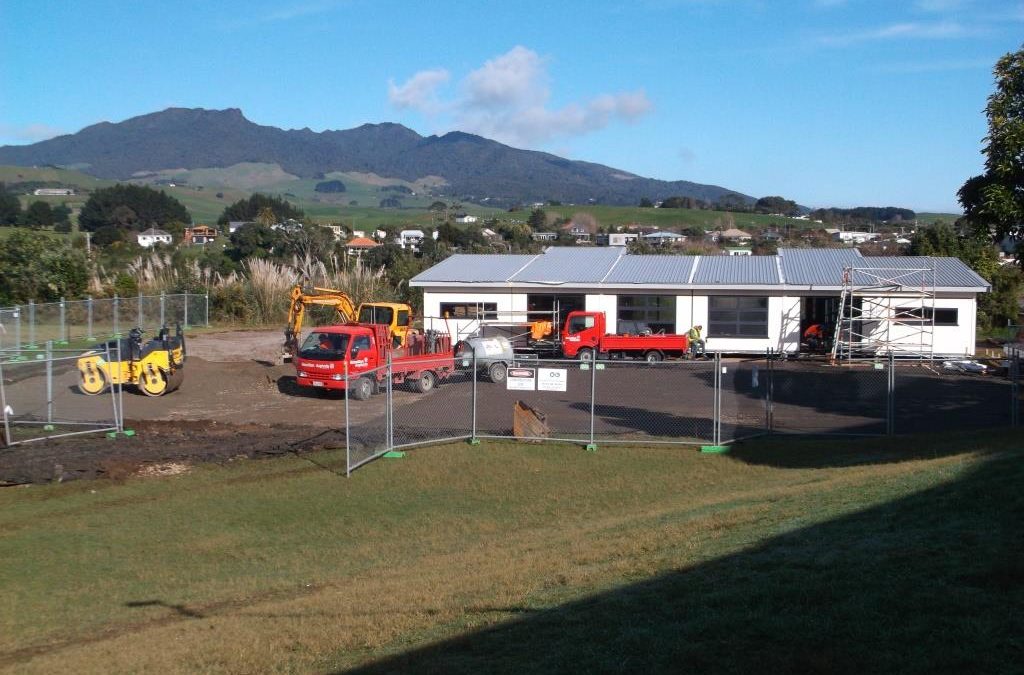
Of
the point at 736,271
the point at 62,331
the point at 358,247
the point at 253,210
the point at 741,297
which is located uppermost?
the point at 253,210

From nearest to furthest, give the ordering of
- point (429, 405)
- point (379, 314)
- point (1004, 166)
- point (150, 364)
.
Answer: point (1004, 166), point (429, 405), point (150, 364), point (379, 314)

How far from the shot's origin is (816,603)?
7379mm

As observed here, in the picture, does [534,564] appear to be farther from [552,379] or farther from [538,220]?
[538,220]

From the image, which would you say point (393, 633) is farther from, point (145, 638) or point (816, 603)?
point (816, 603)

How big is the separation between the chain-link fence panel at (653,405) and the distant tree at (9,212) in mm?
105334

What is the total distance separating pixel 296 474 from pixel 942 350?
93.2 ft

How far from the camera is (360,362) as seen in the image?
27188 millimetres

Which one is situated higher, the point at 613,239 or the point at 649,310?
the point at 613,239

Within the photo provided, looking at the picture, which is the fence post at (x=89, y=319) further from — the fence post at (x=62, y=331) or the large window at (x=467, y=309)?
the large window at (x=467, y=309)

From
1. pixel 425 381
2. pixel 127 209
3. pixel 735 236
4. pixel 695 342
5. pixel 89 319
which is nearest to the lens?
pixel 425 381

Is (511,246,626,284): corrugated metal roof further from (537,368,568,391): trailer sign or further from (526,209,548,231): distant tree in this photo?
(526,209,548,231): distant tree

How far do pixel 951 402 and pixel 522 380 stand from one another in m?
11.3

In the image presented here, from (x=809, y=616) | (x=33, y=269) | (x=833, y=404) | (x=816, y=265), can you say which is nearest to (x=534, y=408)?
(x=833, y=404)

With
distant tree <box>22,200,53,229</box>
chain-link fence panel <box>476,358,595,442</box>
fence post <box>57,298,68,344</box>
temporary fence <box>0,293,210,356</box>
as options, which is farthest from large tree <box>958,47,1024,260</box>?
distant tree <box>22,200,53,229</box>
